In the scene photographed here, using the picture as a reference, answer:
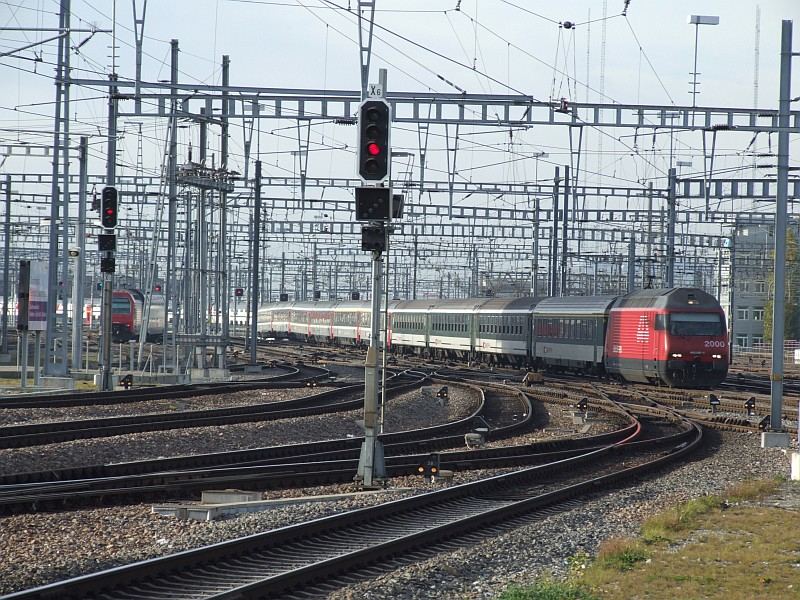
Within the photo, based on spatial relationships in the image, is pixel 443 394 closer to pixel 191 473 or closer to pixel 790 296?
pixel 191 473

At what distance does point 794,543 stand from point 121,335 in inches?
2253

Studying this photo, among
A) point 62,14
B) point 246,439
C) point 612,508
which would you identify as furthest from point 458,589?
point 62,14

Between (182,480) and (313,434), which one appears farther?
(313,434)

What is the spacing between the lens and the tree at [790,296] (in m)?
71.7

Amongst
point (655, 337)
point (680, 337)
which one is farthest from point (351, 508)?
point (655, 337)

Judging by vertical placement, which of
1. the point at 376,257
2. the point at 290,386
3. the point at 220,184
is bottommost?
the point at 290,386

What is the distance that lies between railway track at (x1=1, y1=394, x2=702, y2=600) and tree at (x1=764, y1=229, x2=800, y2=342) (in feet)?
175

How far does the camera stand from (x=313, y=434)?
23.5m

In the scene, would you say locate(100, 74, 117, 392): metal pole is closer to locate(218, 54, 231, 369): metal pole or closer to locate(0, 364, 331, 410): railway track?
locate(0, 364, 331, 410): railway track

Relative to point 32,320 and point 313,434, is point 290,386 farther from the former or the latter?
point 313,434

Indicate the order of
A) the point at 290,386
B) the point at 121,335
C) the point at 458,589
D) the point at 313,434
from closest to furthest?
the point at 458,589
the point at 313,434
the point at 290,386
the point at 121,335

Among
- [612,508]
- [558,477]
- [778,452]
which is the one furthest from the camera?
[778,452]

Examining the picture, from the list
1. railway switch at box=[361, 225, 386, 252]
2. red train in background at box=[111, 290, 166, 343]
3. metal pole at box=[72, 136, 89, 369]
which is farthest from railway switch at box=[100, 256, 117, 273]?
red train in background at box=[111, 290, 166, 343]

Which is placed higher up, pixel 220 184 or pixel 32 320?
pixel 220 184
